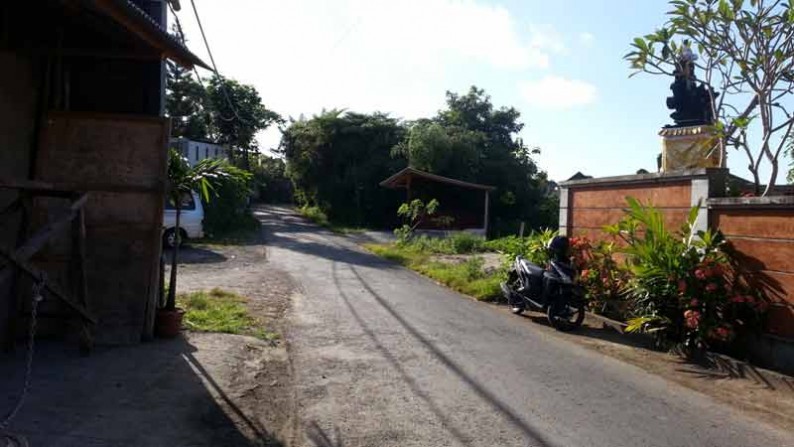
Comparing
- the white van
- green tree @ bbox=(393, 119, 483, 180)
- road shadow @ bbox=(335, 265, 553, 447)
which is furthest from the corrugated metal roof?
green tree @ bbox=(393, 119, 483, 180)

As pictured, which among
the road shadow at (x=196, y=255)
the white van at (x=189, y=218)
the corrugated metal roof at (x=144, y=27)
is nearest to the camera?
the corrugated metal roof at (x=144, y=27)

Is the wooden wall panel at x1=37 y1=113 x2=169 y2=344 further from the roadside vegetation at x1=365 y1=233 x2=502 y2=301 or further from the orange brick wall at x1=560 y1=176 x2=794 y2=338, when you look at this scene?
the roadside vegetation at x1=365 y1=233 x2=502 y2=301

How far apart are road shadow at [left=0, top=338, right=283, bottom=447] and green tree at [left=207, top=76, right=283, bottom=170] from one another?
1454 inches

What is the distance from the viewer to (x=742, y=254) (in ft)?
24.1

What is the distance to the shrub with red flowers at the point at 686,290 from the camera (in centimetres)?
714

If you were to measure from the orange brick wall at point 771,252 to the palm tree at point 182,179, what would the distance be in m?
5.89

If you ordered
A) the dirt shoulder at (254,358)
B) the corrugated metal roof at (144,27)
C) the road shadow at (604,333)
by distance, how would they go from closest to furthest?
the dirt shoulder at (254,358) < the corrugated metal roof at (144,27) < the road shadow at (604,333)

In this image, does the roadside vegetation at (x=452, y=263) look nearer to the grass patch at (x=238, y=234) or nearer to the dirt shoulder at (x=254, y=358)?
the dirt shoulder at (x=254, y=358)

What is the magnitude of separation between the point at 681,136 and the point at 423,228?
17.6 metres

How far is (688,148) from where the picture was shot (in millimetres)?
9750

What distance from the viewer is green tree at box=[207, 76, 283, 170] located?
42688 millimetres

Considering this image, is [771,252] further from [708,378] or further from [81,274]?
[81,274]

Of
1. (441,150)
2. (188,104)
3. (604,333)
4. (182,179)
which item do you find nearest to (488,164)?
(441,150)

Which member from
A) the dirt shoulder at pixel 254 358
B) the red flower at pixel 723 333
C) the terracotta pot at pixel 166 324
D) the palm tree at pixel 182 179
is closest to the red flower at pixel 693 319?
the red flower at pixel 723 333
